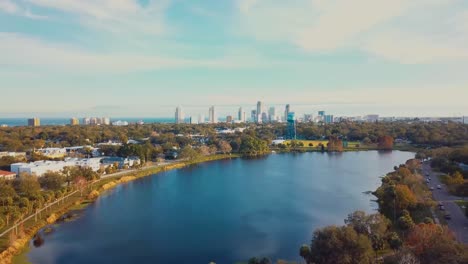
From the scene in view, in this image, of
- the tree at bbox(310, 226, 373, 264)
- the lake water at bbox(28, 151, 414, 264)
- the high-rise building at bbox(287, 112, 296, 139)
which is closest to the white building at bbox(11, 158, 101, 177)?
the lake water at bbox(28, 151, 414, 264)

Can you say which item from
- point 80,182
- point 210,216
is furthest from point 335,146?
point 80,182

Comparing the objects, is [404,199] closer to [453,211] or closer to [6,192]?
[453,211]

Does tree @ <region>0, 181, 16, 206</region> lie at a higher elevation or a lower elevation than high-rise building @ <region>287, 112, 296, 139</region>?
lower

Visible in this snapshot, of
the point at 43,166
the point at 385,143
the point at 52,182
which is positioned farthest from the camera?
the point at 385,143

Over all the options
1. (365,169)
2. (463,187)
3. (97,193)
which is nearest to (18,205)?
(97,193)

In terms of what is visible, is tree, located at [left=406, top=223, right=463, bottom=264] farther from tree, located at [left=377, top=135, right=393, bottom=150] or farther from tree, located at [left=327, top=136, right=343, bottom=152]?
tree, located at [left=377, top=135, right=393, bottom=150]

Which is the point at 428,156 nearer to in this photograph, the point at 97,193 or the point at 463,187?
the point at 463,187
